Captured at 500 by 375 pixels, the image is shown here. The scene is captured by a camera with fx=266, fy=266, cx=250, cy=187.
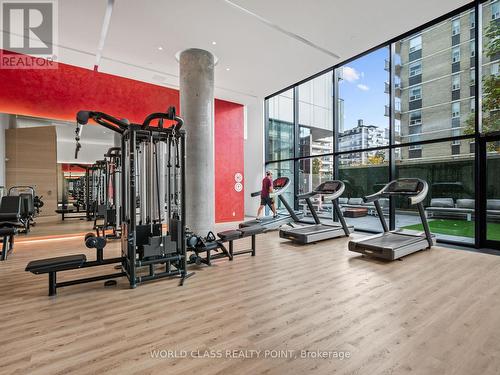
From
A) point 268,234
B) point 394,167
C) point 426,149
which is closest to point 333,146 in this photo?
point 394,167

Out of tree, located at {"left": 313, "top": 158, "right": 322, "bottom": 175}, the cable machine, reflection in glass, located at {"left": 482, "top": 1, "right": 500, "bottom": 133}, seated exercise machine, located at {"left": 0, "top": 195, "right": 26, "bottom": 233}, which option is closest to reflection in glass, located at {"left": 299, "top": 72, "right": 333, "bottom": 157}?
tree, located at {"left": 313, "top": 158, "right": 322, "bottom": 175}

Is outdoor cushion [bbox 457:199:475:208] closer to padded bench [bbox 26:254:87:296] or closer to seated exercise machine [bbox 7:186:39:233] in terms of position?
padded bench [bbox 26:254:87:296]

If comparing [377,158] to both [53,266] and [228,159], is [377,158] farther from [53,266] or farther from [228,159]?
[53,266]

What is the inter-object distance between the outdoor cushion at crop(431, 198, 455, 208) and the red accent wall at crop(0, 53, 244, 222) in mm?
5535

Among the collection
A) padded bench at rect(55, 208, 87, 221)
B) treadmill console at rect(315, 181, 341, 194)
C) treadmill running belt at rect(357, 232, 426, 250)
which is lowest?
treadmill running belt at rect(357, 232, 426, 250)

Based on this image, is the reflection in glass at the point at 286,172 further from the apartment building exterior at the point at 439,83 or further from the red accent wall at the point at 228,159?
the apartment building exterior at the point at 439,83

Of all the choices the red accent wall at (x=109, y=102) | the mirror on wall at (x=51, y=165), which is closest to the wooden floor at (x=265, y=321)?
the mirror on wall at (x=51, y=165)

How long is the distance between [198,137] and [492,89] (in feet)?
18.6

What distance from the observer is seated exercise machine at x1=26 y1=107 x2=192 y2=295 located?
306cm

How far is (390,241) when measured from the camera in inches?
184

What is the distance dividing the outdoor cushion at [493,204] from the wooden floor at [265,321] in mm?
1457

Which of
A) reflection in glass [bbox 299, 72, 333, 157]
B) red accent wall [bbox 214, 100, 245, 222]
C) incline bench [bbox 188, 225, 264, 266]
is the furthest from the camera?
red accent wall [bbox 214, 100, 245, 222]

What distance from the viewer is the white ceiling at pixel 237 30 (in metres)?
4.53

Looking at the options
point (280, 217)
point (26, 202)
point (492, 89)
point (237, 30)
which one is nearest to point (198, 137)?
point (237, 30)
